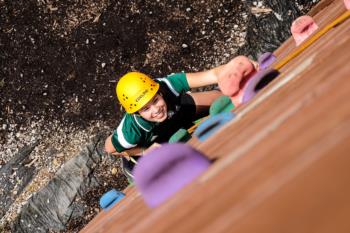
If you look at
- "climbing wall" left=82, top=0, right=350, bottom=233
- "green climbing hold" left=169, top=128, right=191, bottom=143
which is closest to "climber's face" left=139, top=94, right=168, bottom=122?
"green climbing hold" left=169, top=128, right=191, bottom=143

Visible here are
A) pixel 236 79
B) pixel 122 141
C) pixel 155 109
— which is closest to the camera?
pixel 236 79

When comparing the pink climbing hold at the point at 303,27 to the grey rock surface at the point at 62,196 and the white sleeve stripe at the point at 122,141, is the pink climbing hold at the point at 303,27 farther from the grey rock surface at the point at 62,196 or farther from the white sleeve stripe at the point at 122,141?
the grey rock surface at the point at 62,196

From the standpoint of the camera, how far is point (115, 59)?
6602mm

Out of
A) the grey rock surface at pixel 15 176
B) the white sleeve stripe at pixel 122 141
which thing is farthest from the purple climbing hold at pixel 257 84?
the grey rock surface at pixel 15 176

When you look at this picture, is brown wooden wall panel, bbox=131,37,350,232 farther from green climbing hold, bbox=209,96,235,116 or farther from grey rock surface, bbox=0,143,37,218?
grey rock surface, bbox=0,143,37,218

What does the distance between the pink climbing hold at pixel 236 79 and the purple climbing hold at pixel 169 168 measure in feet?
3.71

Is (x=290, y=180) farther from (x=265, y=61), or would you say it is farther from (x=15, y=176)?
(x=15, y=176)

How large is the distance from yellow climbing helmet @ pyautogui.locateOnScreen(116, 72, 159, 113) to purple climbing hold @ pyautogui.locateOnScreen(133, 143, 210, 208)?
114 inches

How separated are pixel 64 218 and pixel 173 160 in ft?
17.3

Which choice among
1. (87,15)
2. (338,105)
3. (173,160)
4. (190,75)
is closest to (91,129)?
(87,15)

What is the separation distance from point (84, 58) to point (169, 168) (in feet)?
18.5

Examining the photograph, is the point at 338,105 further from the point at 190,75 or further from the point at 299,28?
the point at 190,75

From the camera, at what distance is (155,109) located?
4270 millimetres

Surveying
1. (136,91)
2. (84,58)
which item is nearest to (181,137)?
(136,91)
